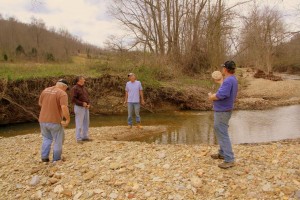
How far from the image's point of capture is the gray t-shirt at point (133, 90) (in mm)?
10477

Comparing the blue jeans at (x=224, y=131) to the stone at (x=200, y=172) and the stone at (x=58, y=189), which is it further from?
the stone at (x=58, y=189)

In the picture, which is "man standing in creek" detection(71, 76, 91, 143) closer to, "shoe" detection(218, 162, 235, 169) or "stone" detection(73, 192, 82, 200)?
"stone" detection(73, 192, 82, 200)

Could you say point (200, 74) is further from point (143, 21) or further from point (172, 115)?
point (172, 115)

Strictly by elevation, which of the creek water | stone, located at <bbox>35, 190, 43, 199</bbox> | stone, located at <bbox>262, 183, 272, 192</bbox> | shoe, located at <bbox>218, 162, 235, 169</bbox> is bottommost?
the creek water

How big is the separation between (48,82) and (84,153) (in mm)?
9763

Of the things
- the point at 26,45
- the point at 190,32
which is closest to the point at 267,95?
the point at 190,32

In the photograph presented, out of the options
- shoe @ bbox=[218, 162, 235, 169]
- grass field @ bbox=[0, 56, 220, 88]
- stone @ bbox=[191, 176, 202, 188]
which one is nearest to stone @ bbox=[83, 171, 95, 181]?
stone @ bbox=[191, 176, 202, 188]

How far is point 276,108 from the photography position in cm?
1820

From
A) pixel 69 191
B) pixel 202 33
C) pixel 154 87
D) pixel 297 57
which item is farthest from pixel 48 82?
pixel 297 57

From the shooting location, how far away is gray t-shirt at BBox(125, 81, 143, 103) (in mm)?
10477

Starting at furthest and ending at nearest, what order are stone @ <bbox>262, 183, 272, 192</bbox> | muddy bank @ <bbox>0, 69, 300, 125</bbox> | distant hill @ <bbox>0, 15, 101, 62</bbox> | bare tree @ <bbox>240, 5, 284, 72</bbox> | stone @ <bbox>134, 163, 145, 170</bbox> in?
1. bare tree @ <bbox>240, 5, 284, 72</bbox>
2. distant hill @ <bbox>0, 15, 101, 62</bbox>
3. muddy bank @ <bbox>0, 69, 300, 125</bbox>
4. stone @ <bbox>134, 163, 145, 170</bbox>
5. stone @ <bbox>262, 183, 272, 192</bbox>

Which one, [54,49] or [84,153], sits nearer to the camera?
[84,153]

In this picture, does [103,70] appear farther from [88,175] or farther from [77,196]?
[77,196]

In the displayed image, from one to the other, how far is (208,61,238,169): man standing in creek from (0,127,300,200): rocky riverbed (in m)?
0.32
